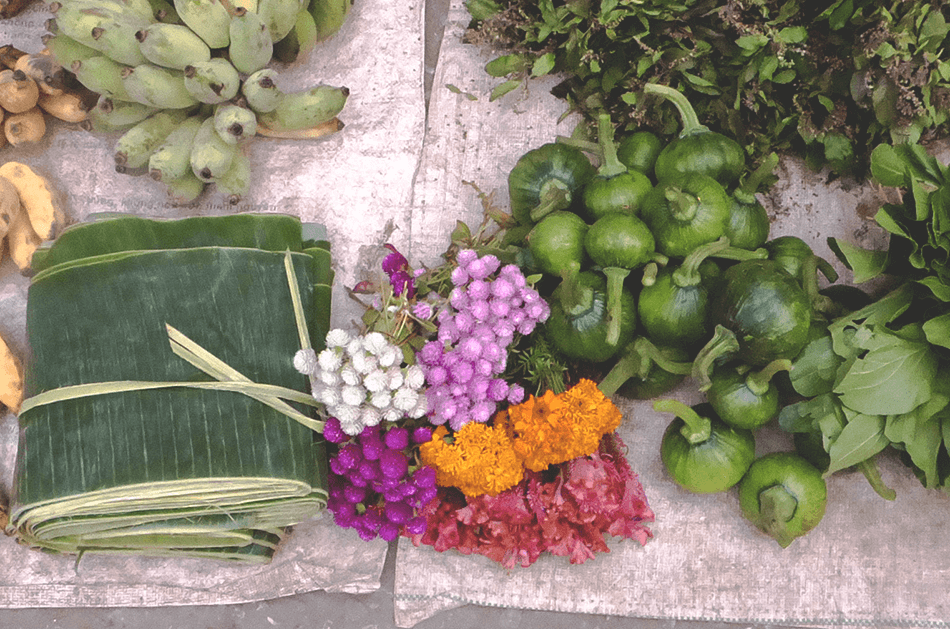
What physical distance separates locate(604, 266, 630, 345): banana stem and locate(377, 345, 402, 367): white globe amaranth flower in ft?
1.08

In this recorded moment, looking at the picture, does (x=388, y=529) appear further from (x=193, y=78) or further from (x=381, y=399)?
(x=193, y=78)

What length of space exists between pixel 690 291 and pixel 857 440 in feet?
1.19

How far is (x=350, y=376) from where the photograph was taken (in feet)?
3.39

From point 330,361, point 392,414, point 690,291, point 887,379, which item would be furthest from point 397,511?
point 887,379

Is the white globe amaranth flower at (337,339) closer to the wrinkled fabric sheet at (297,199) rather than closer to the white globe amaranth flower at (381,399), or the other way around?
the white globe amaranth flower at (381,399)

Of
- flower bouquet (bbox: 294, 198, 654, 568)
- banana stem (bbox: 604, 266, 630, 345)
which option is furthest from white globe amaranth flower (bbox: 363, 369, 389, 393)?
banana stem (bbox: 604, 266, 630, 345)

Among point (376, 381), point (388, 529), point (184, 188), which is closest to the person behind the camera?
point (376, 381)

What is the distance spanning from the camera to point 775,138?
1296 millimetres

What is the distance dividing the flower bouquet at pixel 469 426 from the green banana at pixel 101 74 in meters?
0.62

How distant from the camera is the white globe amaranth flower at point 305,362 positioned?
3.59 ft

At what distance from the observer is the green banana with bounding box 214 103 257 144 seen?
1226 mm

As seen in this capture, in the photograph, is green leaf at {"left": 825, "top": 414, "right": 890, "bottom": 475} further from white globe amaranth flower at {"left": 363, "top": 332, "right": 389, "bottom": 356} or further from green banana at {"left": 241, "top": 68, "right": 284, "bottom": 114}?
green banana at {"left": 241, "top": 68, "right": 284, "bottom": 114}

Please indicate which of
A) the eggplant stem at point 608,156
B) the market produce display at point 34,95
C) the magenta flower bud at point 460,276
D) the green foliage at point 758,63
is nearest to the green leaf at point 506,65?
the green foliage at point 758,63

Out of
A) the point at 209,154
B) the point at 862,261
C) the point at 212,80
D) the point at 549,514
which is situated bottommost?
the point at 549,514
